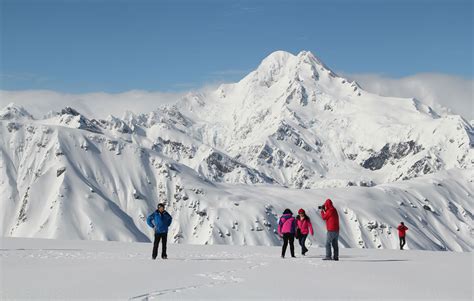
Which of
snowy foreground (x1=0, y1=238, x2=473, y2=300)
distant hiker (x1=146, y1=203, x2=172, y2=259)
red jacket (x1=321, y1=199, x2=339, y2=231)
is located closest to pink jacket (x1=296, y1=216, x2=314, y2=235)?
red jacket (x1=321, y1=199, x2=339, y2=231)

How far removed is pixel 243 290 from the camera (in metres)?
15.0

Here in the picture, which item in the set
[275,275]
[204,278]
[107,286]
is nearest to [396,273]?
[275,275]

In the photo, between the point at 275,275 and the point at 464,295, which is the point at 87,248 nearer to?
the point at 275,275

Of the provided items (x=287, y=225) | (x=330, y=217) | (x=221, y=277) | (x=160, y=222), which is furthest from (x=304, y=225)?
(x=221, y=277)

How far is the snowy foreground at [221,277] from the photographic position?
14.6 meters

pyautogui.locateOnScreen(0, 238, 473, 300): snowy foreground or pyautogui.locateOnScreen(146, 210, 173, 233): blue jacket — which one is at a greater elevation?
pyautogui.locateOnScreen(146, 210, 173, 233): blue jacket

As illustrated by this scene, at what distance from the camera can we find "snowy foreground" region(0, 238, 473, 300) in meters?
14.6

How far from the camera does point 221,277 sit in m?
17.4

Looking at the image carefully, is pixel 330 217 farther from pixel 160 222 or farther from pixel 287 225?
pixel 160 222

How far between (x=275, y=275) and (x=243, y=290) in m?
3.33

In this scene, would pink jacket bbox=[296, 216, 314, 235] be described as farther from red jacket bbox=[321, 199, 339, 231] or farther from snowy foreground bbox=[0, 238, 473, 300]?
snowy foreground bbox=[0, 238, 473, 300]

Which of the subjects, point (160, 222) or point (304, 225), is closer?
point (160, 222)

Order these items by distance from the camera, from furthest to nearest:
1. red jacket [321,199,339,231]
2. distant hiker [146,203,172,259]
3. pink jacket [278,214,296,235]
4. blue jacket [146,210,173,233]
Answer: pink jacket [278,214,296,235], blue jacket [146,210,173,233], distant hiker [146,203,172,259], red jacket [321,199,339,231]

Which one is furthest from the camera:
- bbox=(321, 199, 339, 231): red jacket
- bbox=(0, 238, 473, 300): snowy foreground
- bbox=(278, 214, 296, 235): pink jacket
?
bbox=(278, 214, 296, 235): pink jacket
